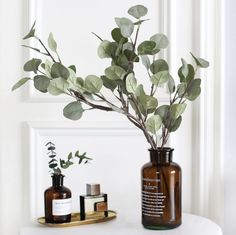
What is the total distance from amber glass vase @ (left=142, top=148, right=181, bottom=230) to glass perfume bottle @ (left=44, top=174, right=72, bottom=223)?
Answer: 0.20m

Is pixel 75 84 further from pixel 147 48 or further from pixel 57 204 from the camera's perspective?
pixel 57 204

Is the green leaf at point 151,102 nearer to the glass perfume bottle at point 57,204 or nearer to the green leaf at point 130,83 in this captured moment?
the green leaf at point 130,83

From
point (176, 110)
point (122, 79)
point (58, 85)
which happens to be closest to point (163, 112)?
point (176, 110)

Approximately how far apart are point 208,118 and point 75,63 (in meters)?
0.44

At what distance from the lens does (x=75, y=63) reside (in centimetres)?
142

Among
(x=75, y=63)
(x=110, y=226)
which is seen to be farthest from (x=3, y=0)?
(x=110, y=226)

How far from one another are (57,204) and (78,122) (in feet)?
1.06

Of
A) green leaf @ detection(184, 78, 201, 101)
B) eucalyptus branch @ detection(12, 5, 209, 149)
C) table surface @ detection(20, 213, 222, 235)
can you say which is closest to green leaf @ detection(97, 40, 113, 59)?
eucalyptus branch @ detection(12, 5, 209, 149)

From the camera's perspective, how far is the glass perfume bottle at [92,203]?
1211mm

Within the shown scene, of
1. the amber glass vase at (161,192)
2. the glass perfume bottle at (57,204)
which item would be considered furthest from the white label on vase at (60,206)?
the amber glass vase at (161,192)

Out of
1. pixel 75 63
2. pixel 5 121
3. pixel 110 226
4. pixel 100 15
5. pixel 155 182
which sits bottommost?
pixel 110 226

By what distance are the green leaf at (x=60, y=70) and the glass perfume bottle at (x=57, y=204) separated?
266 millimetres

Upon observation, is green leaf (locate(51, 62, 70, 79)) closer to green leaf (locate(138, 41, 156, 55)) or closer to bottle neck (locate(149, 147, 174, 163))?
green leaf (locate(138, 41, 156, 55))

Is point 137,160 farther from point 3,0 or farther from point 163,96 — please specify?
point 3,0
